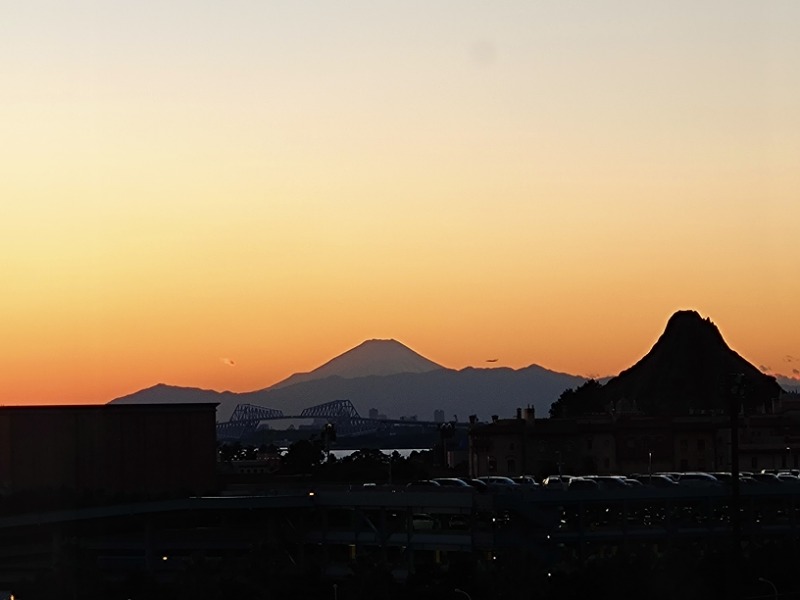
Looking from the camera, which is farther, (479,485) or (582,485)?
(582,485)

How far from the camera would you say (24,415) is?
124 metres

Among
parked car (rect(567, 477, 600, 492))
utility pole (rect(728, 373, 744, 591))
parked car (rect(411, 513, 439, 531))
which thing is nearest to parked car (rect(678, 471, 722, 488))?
parked car (rect(567, 477, 600, 492))

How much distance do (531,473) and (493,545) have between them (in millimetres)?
57307

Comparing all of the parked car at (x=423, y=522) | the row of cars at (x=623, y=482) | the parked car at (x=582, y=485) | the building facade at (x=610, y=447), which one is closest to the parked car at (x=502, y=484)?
the row of cars at (x=623, y=482)

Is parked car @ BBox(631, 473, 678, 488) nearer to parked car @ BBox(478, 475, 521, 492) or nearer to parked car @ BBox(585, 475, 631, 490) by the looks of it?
parked car @ BBox(585, 475, 631, 490)

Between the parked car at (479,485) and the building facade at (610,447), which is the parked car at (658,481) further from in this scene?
the building facade at (610,447)

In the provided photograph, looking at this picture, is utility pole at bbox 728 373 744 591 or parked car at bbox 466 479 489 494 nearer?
utility pole at bbox 728 373 744 591

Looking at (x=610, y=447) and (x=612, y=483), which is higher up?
(x=610, y=447)

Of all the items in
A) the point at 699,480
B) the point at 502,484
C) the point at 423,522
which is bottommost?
the point at 423,522

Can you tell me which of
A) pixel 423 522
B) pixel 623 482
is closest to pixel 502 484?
pixel 423 522

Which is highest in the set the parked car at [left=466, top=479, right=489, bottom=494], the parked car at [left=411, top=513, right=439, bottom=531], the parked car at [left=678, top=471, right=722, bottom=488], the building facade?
the building facade

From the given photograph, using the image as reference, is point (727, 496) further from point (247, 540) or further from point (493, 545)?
point (247, 540)

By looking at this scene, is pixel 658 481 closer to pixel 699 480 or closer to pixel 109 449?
pixel 699 480

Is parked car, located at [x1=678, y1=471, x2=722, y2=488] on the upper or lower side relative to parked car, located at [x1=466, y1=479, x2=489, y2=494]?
lower
